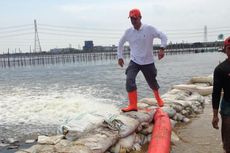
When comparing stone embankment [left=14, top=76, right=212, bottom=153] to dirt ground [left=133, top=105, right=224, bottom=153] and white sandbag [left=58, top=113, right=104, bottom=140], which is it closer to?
white sandbag [left=58, top=113, right=104, bottom=140]

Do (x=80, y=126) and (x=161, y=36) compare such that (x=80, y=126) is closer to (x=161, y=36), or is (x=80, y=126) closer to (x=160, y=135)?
(x=160, y=135)

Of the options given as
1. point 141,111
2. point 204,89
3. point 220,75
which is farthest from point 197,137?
point 204,89

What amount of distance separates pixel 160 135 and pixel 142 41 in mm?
1757

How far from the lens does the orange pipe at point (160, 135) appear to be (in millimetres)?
5012

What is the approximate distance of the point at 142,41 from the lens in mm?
6383

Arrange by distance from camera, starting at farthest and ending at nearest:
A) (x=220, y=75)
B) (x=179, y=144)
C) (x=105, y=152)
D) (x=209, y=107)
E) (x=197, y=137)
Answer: (x=209, y=107), (x=197, y=137), (x=179, y=144), (x=105, y=152), (x=220, y=75)

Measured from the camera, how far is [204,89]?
11023 mm

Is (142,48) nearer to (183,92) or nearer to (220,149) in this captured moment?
(220,149)

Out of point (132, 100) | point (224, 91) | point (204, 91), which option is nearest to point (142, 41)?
point (132, 100)

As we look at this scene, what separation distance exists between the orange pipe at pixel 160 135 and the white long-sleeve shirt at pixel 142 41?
1.02 m

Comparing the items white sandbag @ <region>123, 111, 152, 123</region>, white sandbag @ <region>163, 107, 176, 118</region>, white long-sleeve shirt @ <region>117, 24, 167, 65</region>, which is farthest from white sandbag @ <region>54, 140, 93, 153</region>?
white sandbag @ <region>163, 107, 176, 118</region>

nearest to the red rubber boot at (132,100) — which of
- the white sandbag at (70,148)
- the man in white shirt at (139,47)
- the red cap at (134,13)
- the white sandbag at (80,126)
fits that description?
the man in white shirt at (139,47)

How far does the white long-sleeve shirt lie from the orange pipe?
1.02 meters

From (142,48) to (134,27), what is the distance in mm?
400
